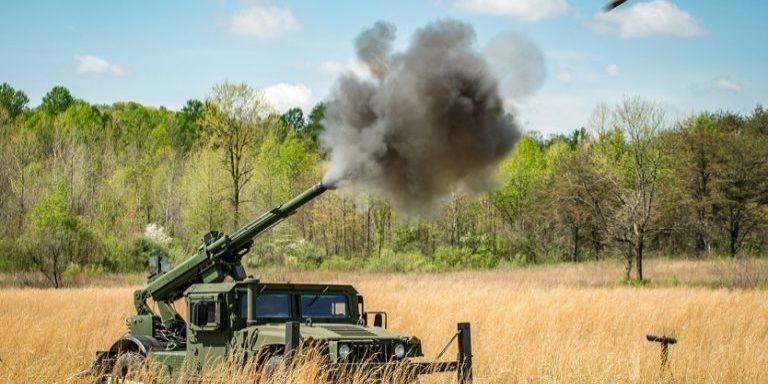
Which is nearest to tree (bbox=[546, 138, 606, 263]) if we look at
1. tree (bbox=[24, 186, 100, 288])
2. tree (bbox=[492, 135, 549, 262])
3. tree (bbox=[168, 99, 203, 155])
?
tree (bbox=[492, 135, 549, 262])

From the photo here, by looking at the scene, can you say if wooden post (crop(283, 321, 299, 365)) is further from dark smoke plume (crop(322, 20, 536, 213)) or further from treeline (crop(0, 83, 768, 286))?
treeline (crop(0, 83, 768, 286))

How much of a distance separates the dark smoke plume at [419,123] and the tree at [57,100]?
10297cm

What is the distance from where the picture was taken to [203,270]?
12742 mm

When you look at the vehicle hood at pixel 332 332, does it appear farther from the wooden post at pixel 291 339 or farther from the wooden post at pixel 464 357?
the wooden post at pixel 464 357

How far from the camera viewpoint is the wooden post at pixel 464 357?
32.7 ft

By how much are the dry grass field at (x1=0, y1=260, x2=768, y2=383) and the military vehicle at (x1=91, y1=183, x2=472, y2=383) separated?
1.05m

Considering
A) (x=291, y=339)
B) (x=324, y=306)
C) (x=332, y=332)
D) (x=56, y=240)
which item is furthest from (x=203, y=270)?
(x=56, y=240)

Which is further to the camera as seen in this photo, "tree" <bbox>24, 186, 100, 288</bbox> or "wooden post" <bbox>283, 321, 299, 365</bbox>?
"tree" <bbox>24, 186, 100, 288</bbox>

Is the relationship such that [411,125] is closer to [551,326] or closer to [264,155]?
[551,326]

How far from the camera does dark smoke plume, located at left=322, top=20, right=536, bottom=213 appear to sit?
1191 centimetres

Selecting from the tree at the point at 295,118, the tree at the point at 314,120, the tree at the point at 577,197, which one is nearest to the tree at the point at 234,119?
the tree at the point at 577,197

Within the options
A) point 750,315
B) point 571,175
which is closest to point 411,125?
point 750,315

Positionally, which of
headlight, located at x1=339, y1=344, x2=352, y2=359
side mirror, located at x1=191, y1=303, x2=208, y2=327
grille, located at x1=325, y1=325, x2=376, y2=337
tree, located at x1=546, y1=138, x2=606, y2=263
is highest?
tree, located at x1=546, y1=138, x2=606, y2=263

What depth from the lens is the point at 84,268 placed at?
127 feet
